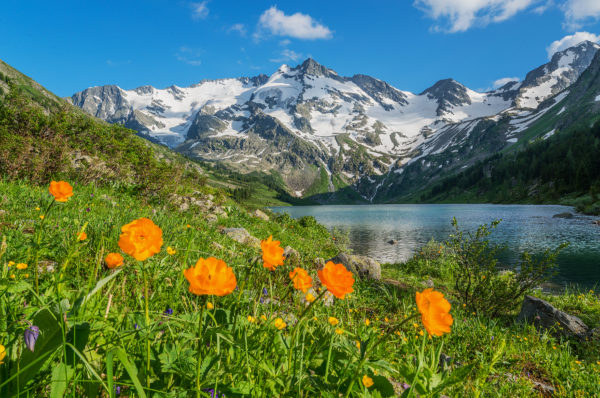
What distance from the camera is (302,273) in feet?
6.41

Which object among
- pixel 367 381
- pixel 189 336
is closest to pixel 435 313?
pixel 367 381

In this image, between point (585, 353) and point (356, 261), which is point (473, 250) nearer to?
point (585, 353)

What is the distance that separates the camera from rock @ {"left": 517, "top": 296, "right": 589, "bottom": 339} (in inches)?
248

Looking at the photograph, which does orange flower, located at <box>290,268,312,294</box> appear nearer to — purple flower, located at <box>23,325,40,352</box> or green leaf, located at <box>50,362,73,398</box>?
green leaf, located at <box>50,362,73,398</box>

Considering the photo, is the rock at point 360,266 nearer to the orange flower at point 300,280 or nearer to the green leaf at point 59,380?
the orange flower at point 300,280

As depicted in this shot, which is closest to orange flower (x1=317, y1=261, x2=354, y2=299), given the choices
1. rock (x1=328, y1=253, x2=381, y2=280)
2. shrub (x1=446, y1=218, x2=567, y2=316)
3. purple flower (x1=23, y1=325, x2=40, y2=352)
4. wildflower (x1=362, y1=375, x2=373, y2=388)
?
wildflower (x1=362, y1=375, x2=373, y2=388)

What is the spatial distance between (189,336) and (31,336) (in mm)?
629

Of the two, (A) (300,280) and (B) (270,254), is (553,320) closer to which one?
(A) (300,280)

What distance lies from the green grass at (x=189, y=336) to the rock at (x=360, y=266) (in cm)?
123

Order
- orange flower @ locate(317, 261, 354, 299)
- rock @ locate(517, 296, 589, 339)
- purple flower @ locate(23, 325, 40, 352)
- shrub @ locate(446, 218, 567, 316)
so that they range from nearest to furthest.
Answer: purple flower @ locate(23, 325, 40, 352)
orange flower @ locate(317, 261, 354, 299)
rock @ locate(517, 296, 589, 339)
shrub @ locate(446, 218, 567, 316)

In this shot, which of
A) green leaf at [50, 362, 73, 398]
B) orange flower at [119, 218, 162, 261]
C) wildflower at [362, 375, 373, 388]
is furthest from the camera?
wildflower at [362, 375, 373, 388]

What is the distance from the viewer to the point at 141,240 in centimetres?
127

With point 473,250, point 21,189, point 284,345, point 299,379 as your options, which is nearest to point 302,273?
point 284,345

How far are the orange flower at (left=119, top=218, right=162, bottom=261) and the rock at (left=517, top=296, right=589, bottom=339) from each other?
8.00 m
